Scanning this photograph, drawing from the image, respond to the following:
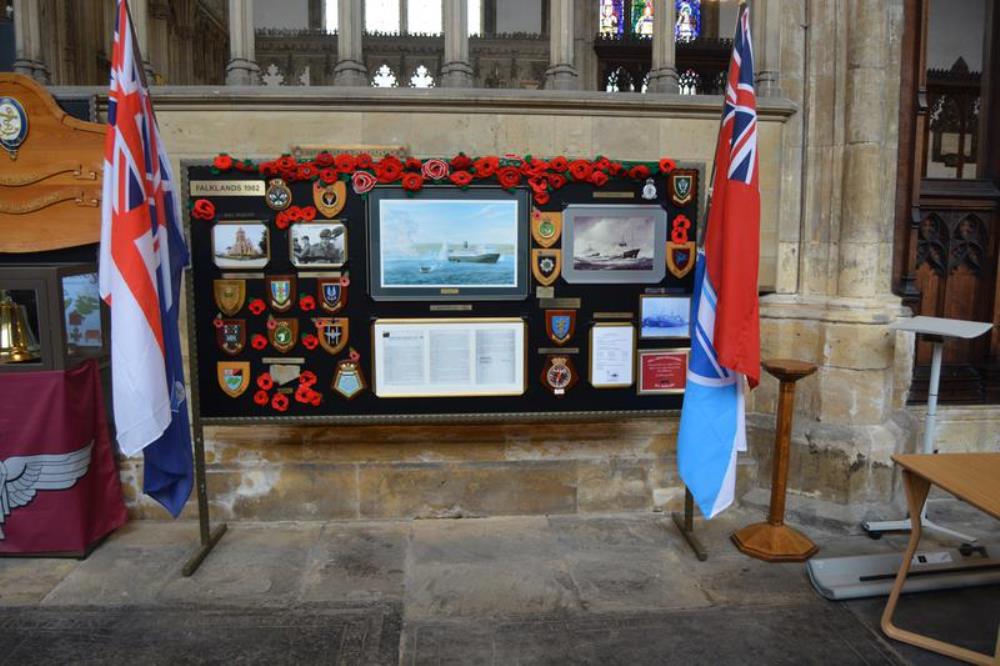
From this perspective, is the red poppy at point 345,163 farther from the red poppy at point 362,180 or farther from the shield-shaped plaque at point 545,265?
the shield-shaped plaque at point 545,265

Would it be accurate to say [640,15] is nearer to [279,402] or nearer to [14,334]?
[279,402]

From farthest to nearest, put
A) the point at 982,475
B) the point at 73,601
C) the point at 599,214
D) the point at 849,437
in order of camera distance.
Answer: the point at 849,437 < the point at 599,214 < the point at 73,601 < the point at 982,475

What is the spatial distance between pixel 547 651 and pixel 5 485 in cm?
301

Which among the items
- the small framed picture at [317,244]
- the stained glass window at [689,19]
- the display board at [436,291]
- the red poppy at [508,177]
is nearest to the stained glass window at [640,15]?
the stained glass window at [689,19]

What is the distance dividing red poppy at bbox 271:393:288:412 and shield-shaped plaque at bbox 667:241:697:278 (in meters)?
2.33

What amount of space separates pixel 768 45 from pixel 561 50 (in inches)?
53.4

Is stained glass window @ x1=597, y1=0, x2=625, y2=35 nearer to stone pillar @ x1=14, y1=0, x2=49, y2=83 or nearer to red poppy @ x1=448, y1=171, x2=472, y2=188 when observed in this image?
red poppy @ x1=448, y1=171, x2=472, y2=188

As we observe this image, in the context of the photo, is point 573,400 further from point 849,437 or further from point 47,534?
point 47,534

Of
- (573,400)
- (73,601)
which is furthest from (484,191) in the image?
(73,601)

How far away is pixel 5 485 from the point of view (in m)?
3.62

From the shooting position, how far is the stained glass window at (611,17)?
12.6 meters

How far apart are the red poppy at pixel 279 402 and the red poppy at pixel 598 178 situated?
6.99ft

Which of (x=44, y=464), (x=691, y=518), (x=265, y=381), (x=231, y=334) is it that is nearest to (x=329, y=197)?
(x=231, y=334)

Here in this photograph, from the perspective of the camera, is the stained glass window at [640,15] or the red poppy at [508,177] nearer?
the red poppy at [508,177]
